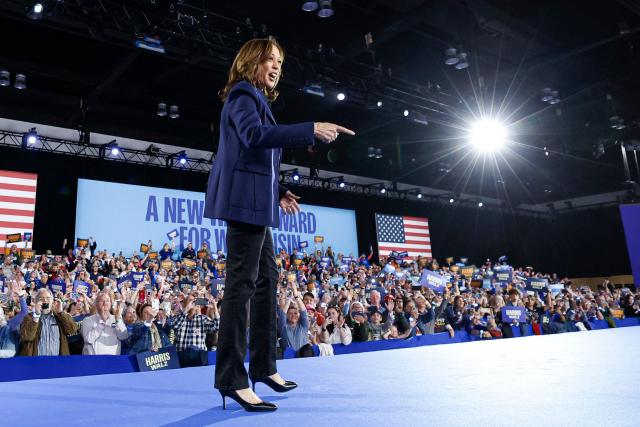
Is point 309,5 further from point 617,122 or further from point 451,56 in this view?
point 617,122

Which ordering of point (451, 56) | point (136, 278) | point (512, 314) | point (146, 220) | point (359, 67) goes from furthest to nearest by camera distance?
point (146, 220) < point (359, 67) < point (451, 56) < point (136, 278) < point (512, 314)

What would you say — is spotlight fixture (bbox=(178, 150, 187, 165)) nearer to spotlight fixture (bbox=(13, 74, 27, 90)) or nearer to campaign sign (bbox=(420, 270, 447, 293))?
spotlight fixture (bbox=(13, 74, 27, 90))

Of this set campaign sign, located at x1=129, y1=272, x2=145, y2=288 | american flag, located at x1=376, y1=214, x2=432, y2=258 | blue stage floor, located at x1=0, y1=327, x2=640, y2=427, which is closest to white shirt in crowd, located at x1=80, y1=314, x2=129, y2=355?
blue stage floor, located at x1=0, y1=327, x2=640, y2=427

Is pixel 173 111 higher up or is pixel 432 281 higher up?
pixel 173 111

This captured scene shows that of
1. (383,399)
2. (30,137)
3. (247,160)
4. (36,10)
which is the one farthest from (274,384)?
(30,137)

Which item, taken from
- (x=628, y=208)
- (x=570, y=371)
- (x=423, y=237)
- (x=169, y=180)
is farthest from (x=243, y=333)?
(x=423, y=237)

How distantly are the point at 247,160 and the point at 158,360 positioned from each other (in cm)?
360

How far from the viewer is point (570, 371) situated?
1.91 meters

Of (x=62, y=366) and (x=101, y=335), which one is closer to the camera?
(x=62, y=366)

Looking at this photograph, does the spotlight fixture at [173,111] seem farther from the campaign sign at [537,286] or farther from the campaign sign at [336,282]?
the campaign sign at [537,286]

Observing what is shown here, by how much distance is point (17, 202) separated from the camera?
11414mm

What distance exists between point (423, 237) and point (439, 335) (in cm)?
1181

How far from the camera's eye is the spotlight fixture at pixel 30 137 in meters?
11.3

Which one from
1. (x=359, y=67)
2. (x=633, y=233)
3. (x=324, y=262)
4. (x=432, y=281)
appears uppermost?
(x=359, y=67)
